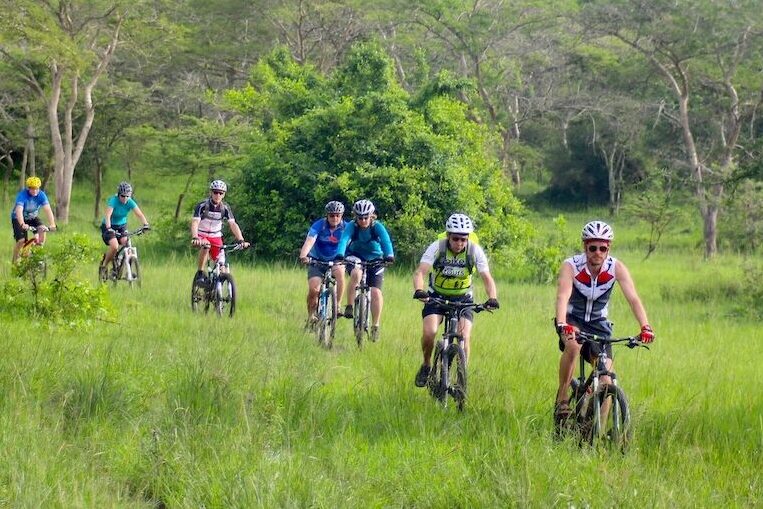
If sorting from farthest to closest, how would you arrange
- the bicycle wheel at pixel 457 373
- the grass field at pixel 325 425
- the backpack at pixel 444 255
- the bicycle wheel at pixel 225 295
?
the bicycle wheel at pixel 225 295, the backpack at pixel 444 255, the bicycle wheel at pixel 457 373, the grass field at pixel 325 425

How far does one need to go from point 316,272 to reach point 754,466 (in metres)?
7.01

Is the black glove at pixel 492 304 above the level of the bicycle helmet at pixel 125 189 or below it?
below

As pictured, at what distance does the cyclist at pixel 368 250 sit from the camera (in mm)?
12578

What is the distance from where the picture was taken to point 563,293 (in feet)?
26.0

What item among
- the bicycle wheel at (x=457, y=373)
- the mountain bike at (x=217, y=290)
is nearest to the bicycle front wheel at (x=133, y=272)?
the mountain bike at (x=217, y=290)

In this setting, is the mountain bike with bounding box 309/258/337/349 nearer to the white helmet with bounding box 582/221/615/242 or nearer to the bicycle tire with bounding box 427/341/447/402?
the bicycle tire with bounding box 427/341/447/402

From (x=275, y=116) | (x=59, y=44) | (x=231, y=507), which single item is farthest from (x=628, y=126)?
(x=231, y=507)

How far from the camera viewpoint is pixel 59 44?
28609 mm

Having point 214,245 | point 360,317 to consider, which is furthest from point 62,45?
point 360,317

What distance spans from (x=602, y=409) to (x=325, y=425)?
2.05 meters

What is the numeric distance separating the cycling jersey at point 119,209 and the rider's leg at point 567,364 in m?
10.4

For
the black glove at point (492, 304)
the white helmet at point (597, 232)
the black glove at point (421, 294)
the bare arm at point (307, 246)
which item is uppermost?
the white helmet at point (597, 232)

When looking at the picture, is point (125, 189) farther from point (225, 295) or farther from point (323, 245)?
point (323, 245)

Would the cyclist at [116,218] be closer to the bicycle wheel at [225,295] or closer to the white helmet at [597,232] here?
the bicycle wheel at [225,295]
